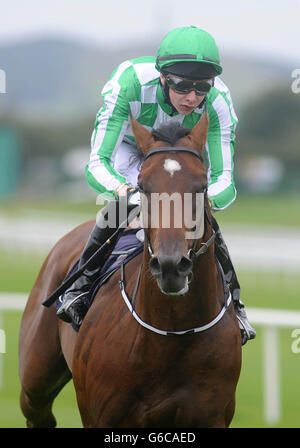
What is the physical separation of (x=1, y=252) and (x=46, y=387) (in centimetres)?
1492

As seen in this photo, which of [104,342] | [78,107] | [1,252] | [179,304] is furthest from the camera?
[78,107]

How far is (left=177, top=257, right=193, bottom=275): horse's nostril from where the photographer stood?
3584mm

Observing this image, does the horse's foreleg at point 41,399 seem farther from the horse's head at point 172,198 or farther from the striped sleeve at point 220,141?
the horse's head at point 172,198

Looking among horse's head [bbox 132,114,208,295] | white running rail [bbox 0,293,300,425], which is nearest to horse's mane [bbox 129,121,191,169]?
horse's head [bbox 132,114,208,295]

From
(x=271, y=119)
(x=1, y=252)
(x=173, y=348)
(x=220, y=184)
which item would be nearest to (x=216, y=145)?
(x=220, y=184)

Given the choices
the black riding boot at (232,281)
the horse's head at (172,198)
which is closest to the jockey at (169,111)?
the black riding boot at (232,281)

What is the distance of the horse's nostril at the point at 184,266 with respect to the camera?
3.58m

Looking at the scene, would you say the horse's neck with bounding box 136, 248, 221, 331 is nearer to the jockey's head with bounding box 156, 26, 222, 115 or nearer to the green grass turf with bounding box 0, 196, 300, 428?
the jockey's head with bounding box 156, 26, 222, 115

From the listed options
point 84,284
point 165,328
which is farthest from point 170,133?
point 84,284

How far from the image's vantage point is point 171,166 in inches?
149

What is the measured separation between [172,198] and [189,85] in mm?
901

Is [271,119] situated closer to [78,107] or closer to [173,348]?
[78,107]

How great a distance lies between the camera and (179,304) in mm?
4070

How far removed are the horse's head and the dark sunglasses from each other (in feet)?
1.44
